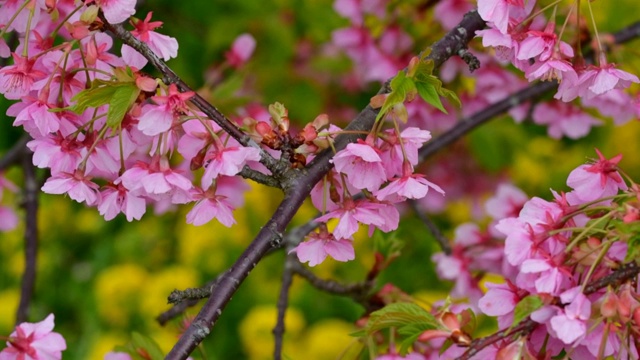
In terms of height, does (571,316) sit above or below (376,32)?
below

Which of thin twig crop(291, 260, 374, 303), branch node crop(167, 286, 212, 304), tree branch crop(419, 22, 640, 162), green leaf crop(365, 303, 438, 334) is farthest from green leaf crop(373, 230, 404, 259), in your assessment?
branch node crop(167, 286, 212, 304)

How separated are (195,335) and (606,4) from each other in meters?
2.00

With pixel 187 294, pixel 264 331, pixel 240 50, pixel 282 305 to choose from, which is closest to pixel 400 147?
pixel 187 294

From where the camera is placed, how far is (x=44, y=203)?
2.97 metres

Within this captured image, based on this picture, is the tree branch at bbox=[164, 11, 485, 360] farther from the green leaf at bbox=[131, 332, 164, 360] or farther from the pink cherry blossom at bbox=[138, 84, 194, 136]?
the green leaf at bbox=[131, 332, 164, 360]

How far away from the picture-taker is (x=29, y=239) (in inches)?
69.8

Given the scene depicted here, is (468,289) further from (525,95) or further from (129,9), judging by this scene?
(129,9)

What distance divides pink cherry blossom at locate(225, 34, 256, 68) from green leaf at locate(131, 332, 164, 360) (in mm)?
751

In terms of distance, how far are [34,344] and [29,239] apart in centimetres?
78

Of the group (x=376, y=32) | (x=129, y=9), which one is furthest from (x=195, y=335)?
(x=376, y=32)

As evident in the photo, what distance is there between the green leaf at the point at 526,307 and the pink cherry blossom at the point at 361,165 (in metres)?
0.19

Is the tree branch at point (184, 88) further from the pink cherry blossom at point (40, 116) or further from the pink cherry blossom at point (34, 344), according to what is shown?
the pink cherry blossom at point (34, 344)

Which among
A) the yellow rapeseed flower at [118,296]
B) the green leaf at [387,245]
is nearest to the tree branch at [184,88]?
the green leaf at [387,245]

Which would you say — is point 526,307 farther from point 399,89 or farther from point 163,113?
point 163,113
